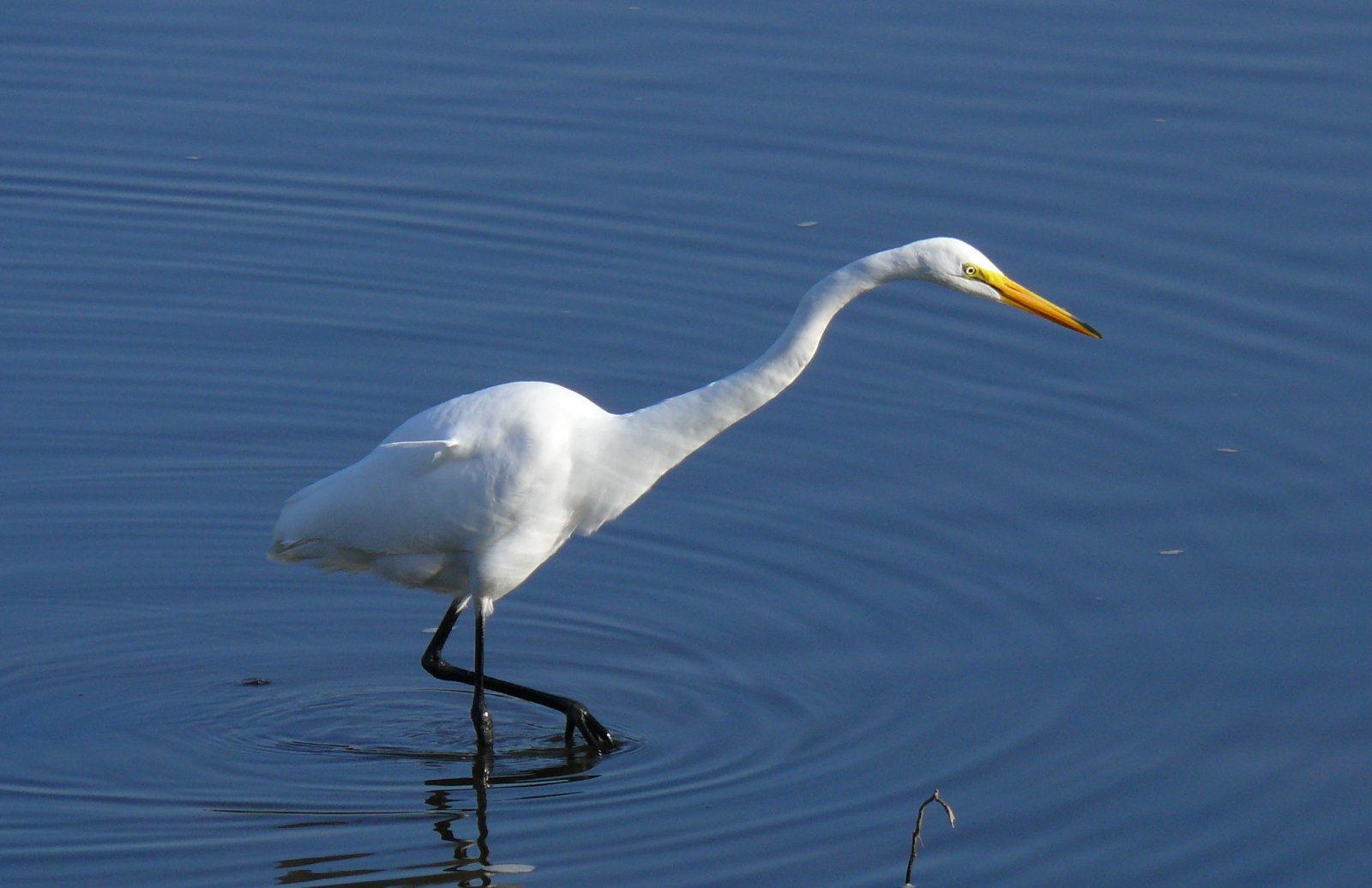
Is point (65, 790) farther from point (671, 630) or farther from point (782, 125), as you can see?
point (782, 125)

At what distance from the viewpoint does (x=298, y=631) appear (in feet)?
28.5

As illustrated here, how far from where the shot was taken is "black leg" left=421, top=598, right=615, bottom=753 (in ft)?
25.5

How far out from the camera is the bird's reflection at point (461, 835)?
673cm

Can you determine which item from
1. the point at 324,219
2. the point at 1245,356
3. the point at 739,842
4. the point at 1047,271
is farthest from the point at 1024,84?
the point at 739,842

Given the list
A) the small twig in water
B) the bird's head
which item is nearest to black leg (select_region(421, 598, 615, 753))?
the small twig in water

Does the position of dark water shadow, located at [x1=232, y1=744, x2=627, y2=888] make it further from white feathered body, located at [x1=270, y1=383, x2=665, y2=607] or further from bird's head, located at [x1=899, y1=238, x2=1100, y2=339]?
bird's head, located at [x1=899, y1=238, x2=1100, y2=339]

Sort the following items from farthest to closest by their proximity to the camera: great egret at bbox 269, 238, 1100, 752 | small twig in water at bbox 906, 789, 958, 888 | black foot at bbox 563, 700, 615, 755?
black foot at bbox 563, 700, 615, 755 → great egret at bbox 269, 238, 1100, 752 → small twig in water at bbox 906, 789, 958, 888

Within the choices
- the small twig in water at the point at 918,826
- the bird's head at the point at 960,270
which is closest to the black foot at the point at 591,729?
the small twig in water at the point at 918,826

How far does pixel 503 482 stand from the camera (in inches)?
298

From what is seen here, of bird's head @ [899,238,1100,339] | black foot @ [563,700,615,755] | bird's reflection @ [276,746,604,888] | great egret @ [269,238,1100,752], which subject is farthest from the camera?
black foot @ [563,700,615,755]

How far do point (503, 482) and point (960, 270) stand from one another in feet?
5.82

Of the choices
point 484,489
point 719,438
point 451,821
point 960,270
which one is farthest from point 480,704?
point 719,438

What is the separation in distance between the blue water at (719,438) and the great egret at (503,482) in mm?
620

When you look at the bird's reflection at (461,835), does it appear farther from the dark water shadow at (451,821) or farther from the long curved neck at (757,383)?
the long curved neck at (757,383)
